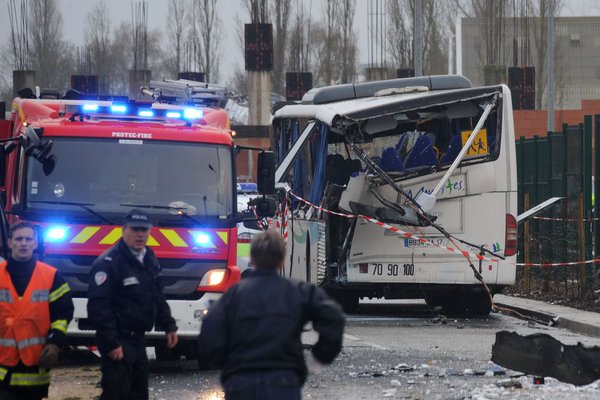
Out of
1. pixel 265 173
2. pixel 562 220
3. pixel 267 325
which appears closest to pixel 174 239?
pixel 265 173

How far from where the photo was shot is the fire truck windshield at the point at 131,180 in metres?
13.9

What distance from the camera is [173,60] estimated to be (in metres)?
81.3

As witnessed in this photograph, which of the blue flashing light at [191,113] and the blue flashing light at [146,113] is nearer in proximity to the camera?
the blue flashing light at [146,113]

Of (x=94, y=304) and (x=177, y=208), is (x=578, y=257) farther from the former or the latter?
(x=94, y=304)

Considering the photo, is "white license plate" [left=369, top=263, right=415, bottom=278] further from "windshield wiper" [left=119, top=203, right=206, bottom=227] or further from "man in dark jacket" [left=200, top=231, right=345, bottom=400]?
"man in dark jacket" [left=200, top=231, right=345, bottom=400]

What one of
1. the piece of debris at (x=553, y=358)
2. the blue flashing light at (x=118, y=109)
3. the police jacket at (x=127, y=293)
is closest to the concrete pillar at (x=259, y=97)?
the blue flashing light at (x=118, y=109)

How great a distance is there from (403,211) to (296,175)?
2.60 metres

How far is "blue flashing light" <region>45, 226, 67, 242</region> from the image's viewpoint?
539 inches

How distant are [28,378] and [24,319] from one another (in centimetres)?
36

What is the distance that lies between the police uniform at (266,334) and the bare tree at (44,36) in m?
74.4

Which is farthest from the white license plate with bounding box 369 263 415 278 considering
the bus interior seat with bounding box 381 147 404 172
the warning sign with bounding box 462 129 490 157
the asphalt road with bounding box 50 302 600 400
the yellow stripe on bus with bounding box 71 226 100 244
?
the yellow stripe on bus with bounding box 71 226 100 244

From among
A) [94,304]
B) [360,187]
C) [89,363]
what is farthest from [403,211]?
[94,304]

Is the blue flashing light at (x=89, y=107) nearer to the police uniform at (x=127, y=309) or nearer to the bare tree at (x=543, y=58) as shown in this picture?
the police uniform at (x=127, y=309)

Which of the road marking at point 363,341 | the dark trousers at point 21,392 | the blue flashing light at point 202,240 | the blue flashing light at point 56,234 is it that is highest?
the blue flashing light at point 56,234
